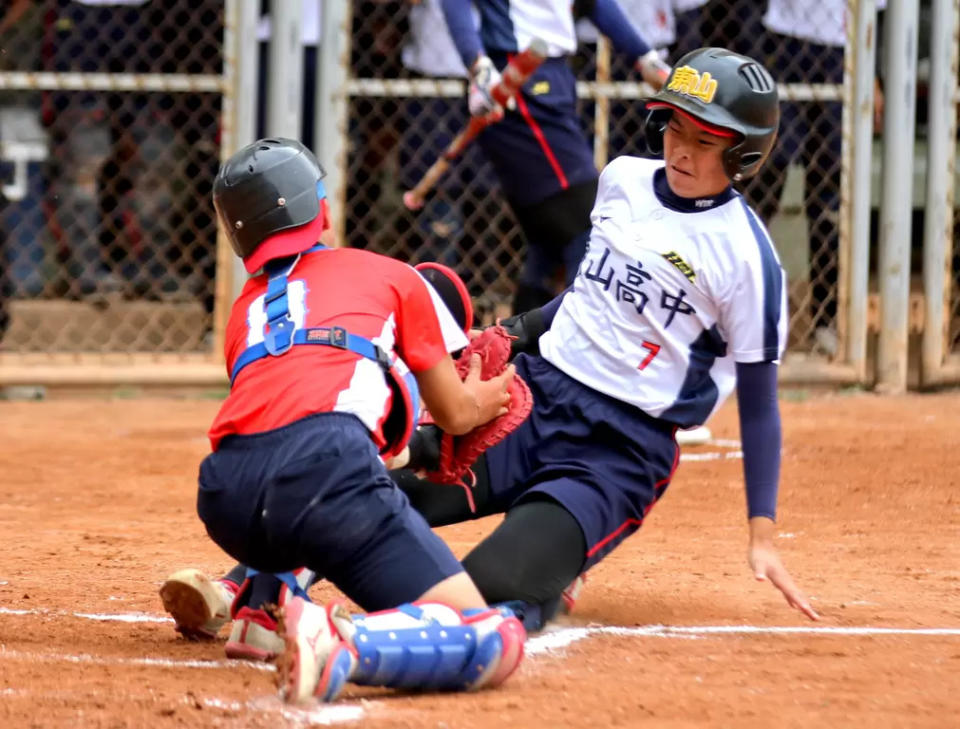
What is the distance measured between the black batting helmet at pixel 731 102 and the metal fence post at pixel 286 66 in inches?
172

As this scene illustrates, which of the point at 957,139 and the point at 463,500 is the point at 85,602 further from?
the point at 957,139

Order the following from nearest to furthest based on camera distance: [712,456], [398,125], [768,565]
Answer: [768,565] → [712,456] → [398,125]

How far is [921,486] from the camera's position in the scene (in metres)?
5.69

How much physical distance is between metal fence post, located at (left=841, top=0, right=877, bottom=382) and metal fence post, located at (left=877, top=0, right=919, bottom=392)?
106 millimetres

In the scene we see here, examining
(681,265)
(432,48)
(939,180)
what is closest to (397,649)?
(681,265)

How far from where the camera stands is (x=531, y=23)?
258 inches

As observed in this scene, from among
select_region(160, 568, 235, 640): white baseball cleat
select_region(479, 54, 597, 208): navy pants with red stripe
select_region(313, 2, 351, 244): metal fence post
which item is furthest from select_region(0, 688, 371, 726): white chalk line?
select_region(313, 2, 351, 244): metal fence post

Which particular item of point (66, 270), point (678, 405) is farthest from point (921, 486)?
point (66, 270)

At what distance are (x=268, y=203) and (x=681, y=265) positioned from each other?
39.8 inches

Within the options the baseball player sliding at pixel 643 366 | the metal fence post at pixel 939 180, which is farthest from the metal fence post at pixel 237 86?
the baseball player sliding at pixel 643 366

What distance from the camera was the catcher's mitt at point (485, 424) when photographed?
3.51 m

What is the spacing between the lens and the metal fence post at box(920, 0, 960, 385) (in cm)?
808

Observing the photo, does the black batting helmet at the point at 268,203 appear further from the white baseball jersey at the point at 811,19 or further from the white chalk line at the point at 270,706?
the white baseball jersey at the point at 811,19

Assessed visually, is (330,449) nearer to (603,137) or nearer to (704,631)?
(704,631)
